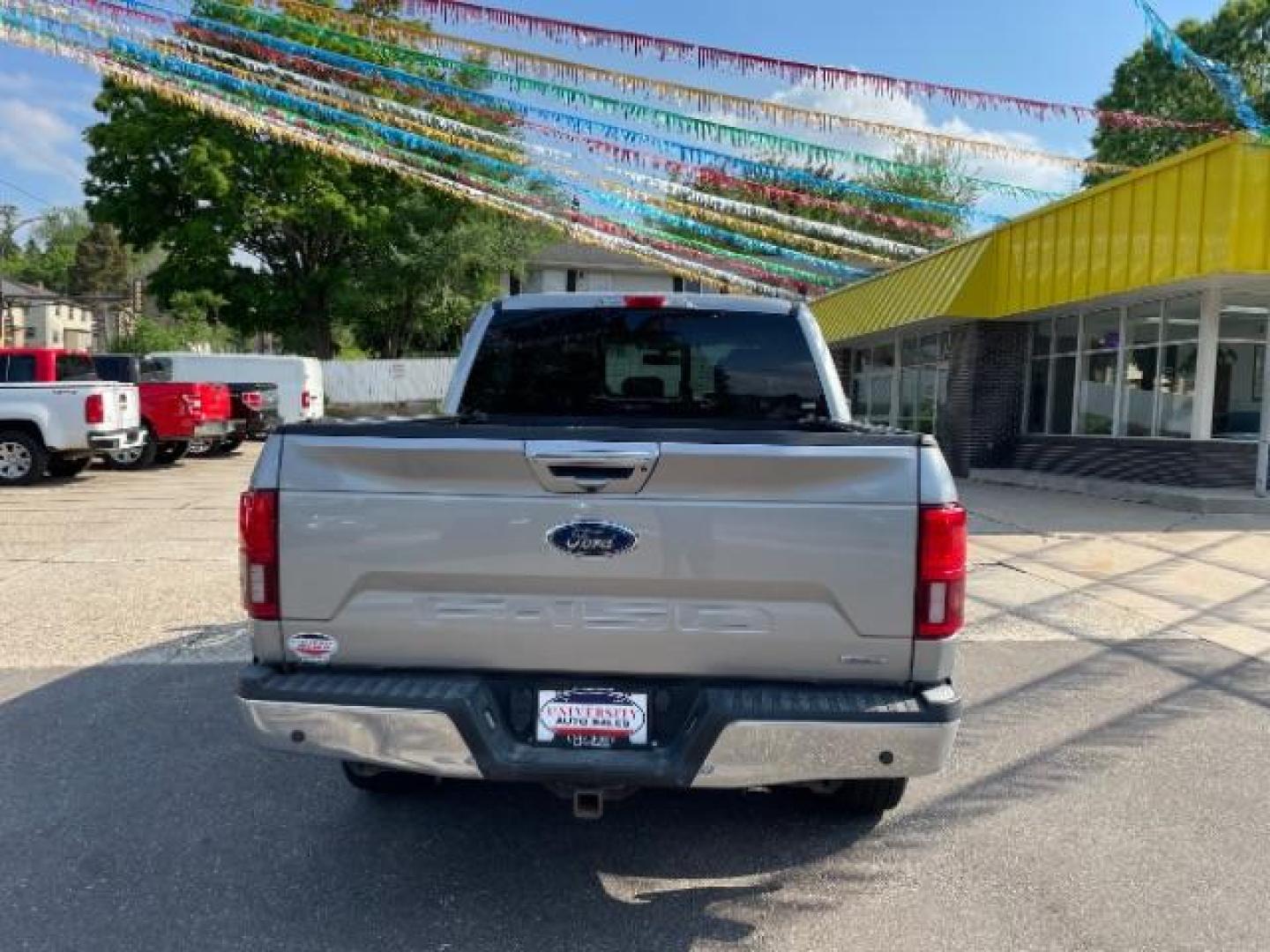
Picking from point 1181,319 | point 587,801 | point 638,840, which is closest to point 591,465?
point 587,801

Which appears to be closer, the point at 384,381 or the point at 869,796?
the point at 869,796

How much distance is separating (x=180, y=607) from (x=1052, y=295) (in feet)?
45.8

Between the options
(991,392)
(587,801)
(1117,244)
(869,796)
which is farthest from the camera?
(991,392)

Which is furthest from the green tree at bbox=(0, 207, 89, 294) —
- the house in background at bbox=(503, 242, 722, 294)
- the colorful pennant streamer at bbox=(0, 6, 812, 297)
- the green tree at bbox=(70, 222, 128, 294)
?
the colorful pennant streamer at bbox=(0, 6, 812, 297)

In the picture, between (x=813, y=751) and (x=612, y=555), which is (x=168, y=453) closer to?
(x=612, y=555)

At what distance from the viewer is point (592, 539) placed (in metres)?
2.96

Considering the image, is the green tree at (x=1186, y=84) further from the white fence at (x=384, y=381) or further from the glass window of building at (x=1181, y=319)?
the white fence at (x=384, y=381)

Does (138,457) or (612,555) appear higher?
(612,555)

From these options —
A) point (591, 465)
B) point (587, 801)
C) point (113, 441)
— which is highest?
point (591, 465)

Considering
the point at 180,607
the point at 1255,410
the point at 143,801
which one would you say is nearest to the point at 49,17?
the point at 180,607

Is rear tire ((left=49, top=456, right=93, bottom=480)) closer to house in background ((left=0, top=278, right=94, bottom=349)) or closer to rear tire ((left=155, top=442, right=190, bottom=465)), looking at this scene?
rear tire ((left=155, top=442, right=190, bottom=465))

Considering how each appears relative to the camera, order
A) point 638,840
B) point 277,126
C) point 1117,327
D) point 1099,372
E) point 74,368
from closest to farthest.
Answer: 1. point 638,840
2. point 277,126
3. point 74,368
4. point 1117,327
5. point 1099,372

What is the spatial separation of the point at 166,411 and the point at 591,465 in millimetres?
17364

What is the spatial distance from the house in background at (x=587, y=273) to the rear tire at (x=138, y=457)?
29551 mm
